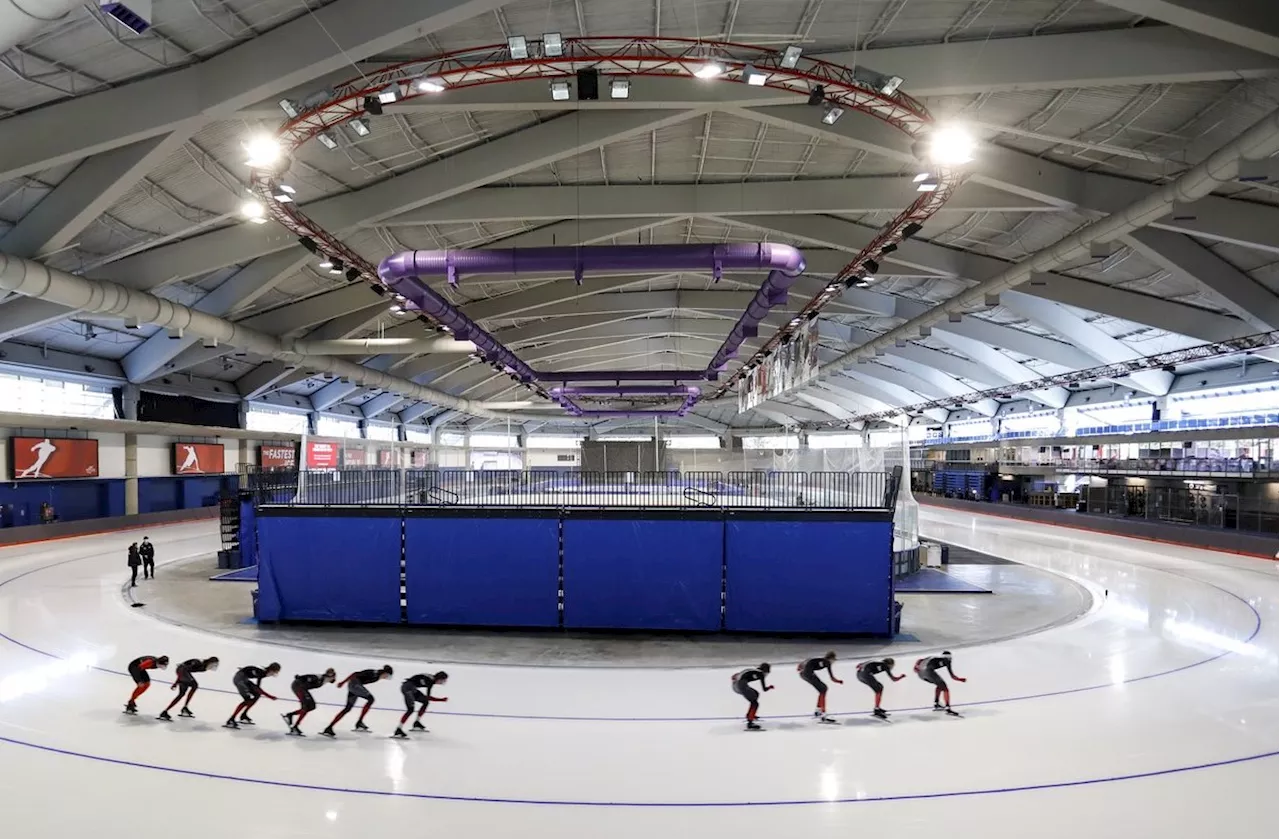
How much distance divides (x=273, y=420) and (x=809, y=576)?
127ft

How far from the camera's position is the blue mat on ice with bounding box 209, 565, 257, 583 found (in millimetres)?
17562

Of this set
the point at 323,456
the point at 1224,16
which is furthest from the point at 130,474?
the point at 1224,16

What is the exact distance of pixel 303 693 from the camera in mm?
7441

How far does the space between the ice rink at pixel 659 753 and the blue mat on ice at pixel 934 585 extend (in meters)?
4.90

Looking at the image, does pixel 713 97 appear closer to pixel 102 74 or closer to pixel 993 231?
pixel 102 74

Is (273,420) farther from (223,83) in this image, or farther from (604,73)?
(604,73)

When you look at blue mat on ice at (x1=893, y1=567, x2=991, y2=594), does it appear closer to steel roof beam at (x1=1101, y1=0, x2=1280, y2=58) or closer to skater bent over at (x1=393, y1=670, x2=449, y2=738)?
steel roof beam at (x1=1101, y1=0, x2=1280, y2=58)

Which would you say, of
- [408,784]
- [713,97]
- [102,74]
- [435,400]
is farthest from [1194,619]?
[435,400]

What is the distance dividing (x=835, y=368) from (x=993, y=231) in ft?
69.1

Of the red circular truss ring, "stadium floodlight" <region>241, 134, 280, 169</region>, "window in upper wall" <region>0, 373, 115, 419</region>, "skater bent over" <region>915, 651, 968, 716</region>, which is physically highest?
the red circular truss ring

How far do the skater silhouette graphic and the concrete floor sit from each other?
14497 millimetres

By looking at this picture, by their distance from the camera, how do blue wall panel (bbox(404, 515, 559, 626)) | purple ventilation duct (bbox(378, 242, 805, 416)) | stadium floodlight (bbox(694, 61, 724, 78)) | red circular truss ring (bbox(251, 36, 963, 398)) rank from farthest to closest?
purple ventilation duct (bbox(378, 242, 805, 416)) < blue wall panel (bbox(404, 515, 559, 626)) < red circular truss ring (bbox(251, 36, 963, 398)) < stadium floodlight (bbox(694, 61, 724, 78))

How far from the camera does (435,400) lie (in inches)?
1804

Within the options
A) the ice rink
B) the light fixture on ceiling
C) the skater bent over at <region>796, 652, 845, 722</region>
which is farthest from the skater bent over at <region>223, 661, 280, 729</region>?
the light fixture on ceiling
